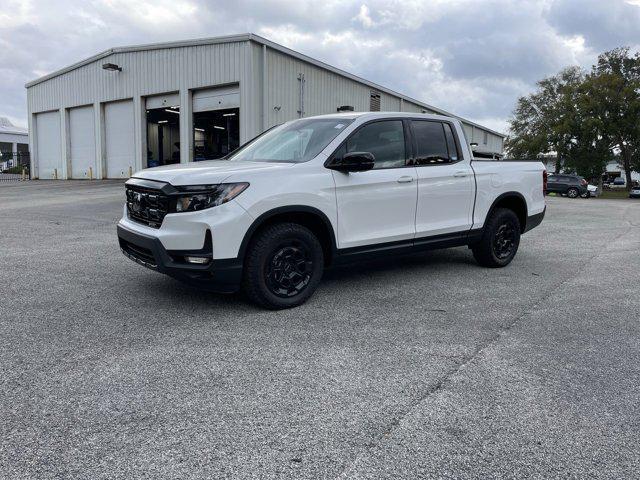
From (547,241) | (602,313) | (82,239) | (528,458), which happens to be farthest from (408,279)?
(82,239)

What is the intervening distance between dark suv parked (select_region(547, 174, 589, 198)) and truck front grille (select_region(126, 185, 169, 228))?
36692 millimetres

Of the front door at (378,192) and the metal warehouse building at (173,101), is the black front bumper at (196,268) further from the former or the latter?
the metal warehouse building at (173,101)

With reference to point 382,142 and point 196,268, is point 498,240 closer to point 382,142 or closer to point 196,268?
point 382,142

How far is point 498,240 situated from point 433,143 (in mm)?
1725

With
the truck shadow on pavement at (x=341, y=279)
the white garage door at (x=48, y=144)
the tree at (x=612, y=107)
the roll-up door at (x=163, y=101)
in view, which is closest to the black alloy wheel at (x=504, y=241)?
the truck shadow on pavement at (x=341, y=279)

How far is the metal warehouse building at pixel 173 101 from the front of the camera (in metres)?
22.2

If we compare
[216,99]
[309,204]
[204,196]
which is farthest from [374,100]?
[204,196]

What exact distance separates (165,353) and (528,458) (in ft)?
7.96

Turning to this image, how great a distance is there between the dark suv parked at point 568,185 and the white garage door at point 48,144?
3308 centimetres

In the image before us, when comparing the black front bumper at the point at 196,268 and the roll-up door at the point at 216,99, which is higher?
the roll-up door at the point at 216,99

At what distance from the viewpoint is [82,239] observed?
8.72 metres

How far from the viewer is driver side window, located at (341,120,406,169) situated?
5.25 meters

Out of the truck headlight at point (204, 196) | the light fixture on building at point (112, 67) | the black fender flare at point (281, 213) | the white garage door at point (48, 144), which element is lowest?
the black fender flare at point (281, 213)

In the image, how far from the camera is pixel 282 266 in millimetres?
4688
